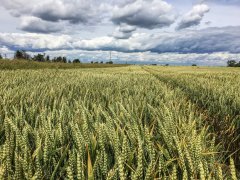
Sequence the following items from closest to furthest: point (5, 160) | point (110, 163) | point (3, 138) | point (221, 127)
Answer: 1. point (5, 160)
2. point (110, 163)
3. point (3, 138)
4. point (221, 127)

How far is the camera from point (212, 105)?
4.59 meters

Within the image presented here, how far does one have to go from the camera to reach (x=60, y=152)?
1.76 m

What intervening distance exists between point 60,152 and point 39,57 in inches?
3023

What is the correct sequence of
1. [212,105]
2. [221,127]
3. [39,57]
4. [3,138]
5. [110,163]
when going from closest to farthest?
[110,163], [3,138], [221,127], [212,105], [39,57]

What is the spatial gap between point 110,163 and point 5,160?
23.5 inches

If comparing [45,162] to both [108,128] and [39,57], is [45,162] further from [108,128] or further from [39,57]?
[39,57]

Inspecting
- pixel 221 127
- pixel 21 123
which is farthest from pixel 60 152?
pixel 221 127

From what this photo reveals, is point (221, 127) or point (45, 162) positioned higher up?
point (45, 162)

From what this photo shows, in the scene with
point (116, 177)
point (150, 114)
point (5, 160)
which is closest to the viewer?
point (116, 177)

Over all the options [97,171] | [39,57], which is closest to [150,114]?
[97,171]

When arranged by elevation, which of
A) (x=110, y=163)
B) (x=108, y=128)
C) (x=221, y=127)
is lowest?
(x=221, y=127)

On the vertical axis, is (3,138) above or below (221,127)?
above

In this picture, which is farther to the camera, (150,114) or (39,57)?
(39,57)

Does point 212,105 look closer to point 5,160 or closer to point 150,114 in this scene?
point 150,114
